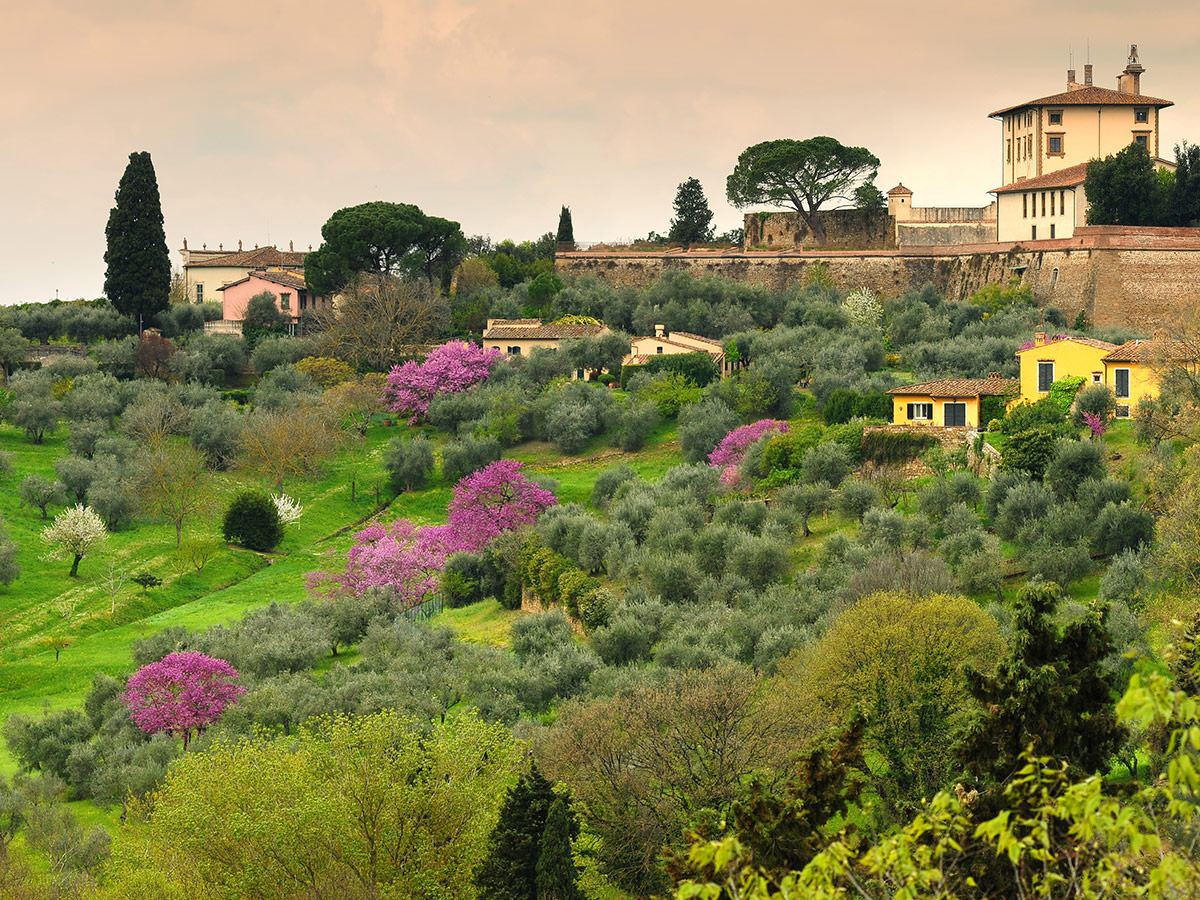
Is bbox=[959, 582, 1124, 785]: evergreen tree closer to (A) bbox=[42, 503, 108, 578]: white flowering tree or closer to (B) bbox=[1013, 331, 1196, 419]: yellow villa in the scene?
(B) bbox=[1013, 331, 1196, 419]: yellow villa

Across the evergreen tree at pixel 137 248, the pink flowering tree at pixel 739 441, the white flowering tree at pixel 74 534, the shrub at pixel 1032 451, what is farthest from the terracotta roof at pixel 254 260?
the shrub at pixel 1032 451

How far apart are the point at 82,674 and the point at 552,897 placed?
75.2ft

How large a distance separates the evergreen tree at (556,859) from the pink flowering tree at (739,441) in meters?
29.7

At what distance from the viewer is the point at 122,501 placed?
54406 mm

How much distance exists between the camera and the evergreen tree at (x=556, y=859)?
2208cm

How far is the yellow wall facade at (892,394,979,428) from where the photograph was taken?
47406mm

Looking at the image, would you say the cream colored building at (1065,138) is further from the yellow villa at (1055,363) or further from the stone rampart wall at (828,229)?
the yellow villa at (1055,363)

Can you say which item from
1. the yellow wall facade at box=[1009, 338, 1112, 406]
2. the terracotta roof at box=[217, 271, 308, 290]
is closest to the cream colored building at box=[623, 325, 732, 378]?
the yellow wall facade at box=[1009, 338, 1112, 406]

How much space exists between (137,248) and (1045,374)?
46.2m

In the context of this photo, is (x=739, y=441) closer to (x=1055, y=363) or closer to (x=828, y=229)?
(x=1055, y=363)

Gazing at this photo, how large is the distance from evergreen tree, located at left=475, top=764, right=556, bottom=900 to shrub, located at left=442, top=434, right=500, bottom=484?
A: 37841 millimetres

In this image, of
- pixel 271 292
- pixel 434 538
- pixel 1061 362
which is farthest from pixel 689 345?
pixel 271 292

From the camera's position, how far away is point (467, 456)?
60.1 metres

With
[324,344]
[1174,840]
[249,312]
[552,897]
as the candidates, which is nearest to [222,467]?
[324,344]
